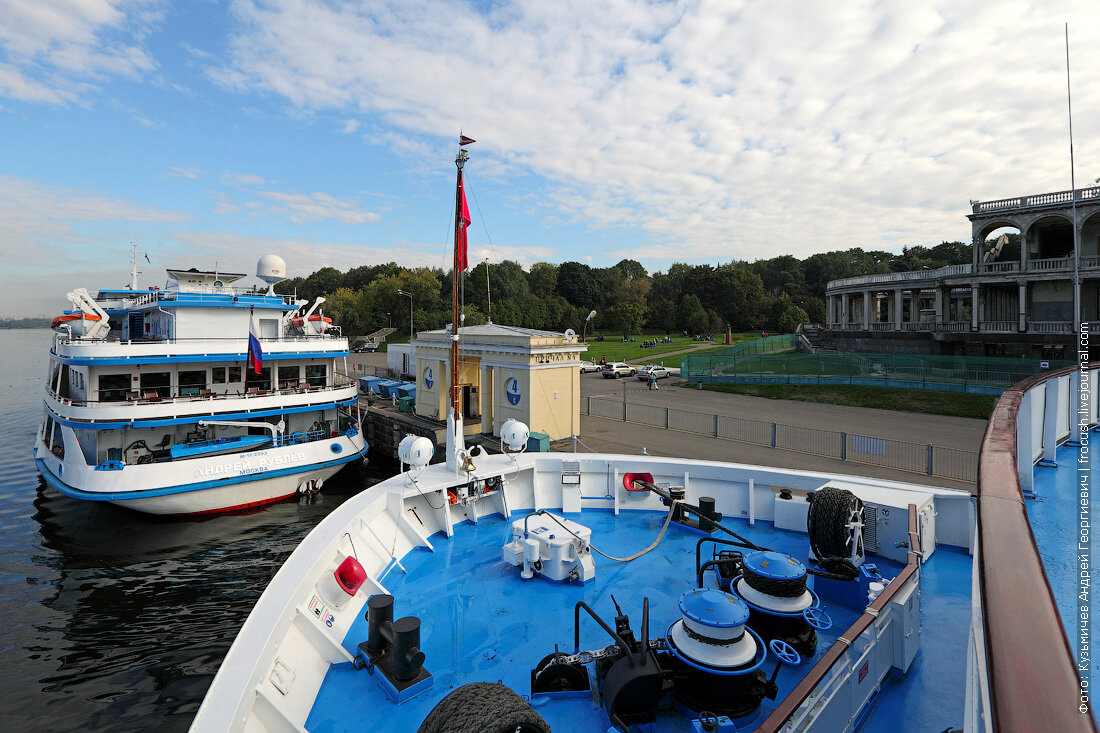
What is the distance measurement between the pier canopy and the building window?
19.7 ft

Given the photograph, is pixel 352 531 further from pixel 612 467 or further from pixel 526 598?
pixel 612 467

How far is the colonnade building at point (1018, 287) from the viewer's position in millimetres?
37250

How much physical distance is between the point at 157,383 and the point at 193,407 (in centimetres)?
276

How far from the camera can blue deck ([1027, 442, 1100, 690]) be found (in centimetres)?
392

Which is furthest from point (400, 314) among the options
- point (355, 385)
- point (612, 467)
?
point (612, 467)

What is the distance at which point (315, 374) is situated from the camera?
23.9 metres

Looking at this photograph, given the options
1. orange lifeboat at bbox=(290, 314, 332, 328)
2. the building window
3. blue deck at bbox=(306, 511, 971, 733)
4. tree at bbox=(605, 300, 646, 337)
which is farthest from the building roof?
tree at bbox=(605, 300, 646, 337)

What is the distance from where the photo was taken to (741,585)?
5.70 metres

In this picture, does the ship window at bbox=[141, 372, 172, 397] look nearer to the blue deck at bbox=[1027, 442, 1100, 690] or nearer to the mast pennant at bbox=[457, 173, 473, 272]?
the mast pennant at bbox=[457, 173, 473, 272]

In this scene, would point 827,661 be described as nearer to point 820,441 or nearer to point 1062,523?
point 1062,523

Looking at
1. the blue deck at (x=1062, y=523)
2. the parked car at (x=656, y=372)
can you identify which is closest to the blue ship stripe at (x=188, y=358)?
the blue deck at (x=1062, y=523)

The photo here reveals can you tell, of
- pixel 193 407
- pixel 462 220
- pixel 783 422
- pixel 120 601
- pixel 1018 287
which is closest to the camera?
pixel 462 220

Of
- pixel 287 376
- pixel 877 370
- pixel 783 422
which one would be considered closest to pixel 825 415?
pixel 783 422

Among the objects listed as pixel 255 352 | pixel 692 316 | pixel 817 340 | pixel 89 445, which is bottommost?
pixel 89 445
